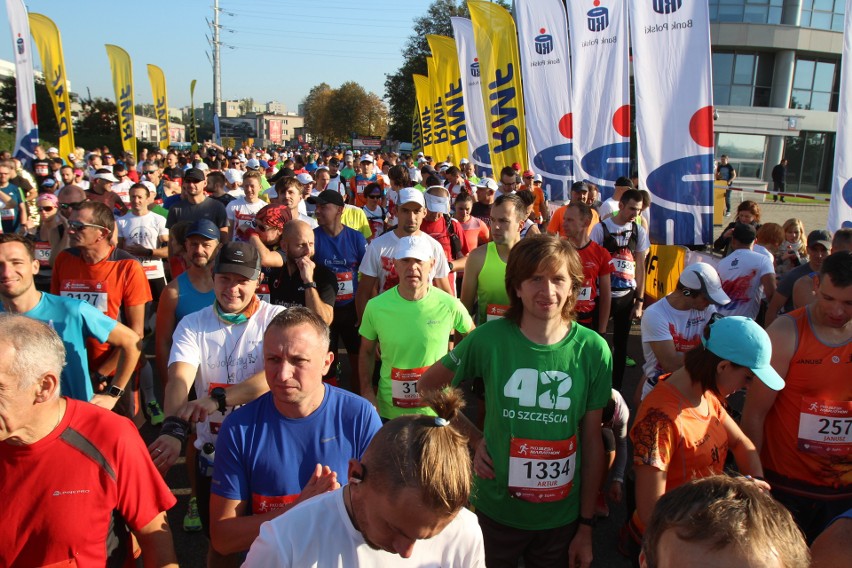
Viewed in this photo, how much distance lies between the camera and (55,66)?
15820mm

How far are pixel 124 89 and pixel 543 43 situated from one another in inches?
645

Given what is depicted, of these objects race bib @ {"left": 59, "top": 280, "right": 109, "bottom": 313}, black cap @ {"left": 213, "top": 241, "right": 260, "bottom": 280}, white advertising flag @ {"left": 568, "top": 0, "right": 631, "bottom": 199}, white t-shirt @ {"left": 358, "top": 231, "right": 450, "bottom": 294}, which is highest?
white advertising flag @ {"left": 568, "top": 0, "right": 631, "bottom": 199}

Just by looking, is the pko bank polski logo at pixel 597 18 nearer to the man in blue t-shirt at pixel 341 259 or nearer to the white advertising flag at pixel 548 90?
the white advertising flag at pixel 548 90

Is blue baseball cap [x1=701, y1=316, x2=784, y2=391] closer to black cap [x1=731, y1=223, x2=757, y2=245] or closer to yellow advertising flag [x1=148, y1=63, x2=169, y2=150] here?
black cap [x1=731, y1=223, x2=757, y2=245]

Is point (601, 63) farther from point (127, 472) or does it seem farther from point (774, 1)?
point (774, 1)

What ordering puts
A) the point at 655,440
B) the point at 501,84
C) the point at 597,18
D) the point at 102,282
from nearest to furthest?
1. the point at 655,440
2. the point at 102,282
3. the point at 597,18
4. the point at 501,84

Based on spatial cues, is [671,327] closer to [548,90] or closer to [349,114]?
[548,90]

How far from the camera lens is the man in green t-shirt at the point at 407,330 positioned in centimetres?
346

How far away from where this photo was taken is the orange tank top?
2.81 m

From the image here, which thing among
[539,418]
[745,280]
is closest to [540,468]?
[539,418]

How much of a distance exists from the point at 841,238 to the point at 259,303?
164 inches

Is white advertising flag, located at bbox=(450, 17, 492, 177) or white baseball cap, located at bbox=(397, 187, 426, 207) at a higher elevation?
white advertising flag, located at bbox=(450, 17, 492, 177)

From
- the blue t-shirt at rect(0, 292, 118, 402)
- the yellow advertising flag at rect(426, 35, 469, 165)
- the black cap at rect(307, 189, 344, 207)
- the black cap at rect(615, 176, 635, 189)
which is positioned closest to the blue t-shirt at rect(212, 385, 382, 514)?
the blue t-shirt at rect(0, 292, 118, 402)

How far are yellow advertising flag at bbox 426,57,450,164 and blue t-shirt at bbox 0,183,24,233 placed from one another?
1175 centimetres
